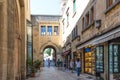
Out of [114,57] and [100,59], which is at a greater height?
[114,57]

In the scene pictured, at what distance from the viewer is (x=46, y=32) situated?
5800 centimetres

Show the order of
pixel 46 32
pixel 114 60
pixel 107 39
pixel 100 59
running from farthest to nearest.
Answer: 1. pixel 46 32
2. pixel 100 59
3. pixel 114 60
4. pixel 107 39

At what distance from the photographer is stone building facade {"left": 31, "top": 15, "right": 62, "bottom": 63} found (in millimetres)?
56966

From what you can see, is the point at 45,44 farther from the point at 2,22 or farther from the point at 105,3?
the point at 2,22

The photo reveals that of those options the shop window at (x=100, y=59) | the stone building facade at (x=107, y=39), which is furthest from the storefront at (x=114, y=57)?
the shop window at (x=100, y=59)

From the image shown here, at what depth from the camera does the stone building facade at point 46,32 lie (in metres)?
57.0

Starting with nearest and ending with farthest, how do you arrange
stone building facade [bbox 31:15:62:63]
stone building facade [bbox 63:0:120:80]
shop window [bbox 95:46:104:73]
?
stone building facade [bbox 63:0:120:80]
shop window [bbox 95:46:104:73]
stone building facade [bbox 31:15:62:63]

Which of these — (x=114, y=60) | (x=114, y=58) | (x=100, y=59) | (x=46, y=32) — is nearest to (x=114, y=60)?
(x=114, y=60)

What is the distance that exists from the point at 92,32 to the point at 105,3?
15.6 ft

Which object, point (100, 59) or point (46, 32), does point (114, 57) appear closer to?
point (100, 59)

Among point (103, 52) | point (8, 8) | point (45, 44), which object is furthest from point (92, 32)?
point (45, 44)

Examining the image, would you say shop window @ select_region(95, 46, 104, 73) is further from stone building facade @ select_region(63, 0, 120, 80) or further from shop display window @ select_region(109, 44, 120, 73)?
shop display window @ select_region(109, 44, 120, 73)

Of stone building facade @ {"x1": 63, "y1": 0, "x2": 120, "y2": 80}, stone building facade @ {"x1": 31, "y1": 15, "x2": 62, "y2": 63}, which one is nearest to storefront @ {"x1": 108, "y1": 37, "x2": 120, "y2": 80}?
stone building facade @ {"x1": 63, "y1": 0, "x2": 120, "y2": 80}

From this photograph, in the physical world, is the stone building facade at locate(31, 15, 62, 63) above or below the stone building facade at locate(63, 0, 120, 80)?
above
